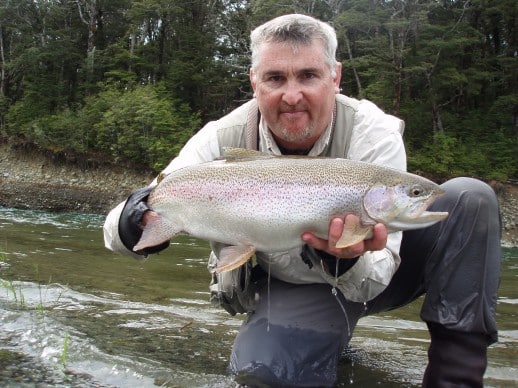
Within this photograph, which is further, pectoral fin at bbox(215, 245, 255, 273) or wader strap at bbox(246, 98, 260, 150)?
wader strap at bbox(246, 98, 260, 150)

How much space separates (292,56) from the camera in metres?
3.32

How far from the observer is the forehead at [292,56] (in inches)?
131

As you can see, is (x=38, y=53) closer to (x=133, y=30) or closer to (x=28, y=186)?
(x=133, y=30)

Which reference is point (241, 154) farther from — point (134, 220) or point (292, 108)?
point (134, 220)

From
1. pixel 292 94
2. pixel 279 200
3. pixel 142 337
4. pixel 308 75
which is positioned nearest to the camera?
pixel 279 200

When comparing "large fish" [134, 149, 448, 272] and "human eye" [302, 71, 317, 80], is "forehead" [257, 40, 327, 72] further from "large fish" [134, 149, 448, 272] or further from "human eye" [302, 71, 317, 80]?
"large fish" [134, 149, 448, 272]

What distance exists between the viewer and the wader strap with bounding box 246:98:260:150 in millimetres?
3535

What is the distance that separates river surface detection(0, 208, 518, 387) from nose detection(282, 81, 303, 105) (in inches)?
67.4

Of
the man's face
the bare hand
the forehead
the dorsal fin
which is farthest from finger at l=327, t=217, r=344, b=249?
the forehead

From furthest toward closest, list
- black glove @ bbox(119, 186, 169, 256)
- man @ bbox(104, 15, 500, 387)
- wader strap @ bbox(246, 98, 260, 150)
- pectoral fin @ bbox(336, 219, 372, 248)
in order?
wader strap @ bbox(246, 98, 260, 150)
black glove @ bbox(119, 186, 169, 256)
man @ bbox(104, 15, 500, 387)
pectoral fin @ bbox(336, 219, 372, 248)

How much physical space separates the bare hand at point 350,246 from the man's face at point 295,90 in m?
0.85

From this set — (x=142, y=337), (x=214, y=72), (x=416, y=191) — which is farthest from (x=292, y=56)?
(x=214, y=72)

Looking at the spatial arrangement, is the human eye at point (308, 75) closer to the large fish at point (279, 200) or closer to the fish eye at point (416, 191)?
the large fish at point (279, 200)

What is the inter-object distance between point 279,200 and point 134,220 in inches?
34.3
